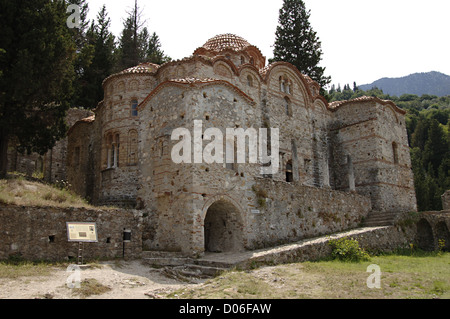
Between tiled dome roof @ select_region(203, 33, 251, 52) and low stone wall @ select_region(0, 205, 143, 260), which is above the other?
tiled dome roof @ select_region(203, 33, 251, 52)

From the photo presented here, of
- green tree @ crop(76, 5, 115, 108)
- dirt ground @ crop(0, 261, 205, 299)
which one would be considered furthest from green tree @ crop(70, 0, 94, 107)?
dirt ground @ crop(0, 261, 205, 299)

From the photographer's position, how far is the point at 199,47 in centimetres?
2231

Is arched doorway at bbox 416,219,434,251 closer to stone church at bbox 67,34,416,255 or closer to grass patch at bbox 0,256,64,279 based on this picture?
stone church at bbox 67,34,416,255

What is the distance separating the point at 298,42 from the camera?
31.7 metres

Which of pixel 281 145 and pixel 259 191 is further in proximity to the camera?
pixel 281 145

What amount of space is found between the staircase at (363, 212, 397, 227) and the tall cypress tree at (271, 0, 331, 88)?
14597mm

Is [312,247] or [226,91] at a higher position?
[226,91]

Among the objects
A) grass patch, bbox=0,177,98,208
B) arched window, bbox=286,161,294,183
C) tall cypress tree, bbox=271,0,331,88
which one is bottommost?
grass patch, bbox=0,177,98,208

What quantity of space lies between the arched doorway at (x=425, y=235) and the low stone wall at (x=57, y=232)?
13932 mm

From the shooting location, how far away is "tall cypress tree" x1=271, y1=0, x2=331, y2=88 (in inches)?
1216

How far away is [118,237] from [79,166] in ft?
38.0

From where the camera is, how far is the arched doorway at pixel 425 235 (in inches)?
723
